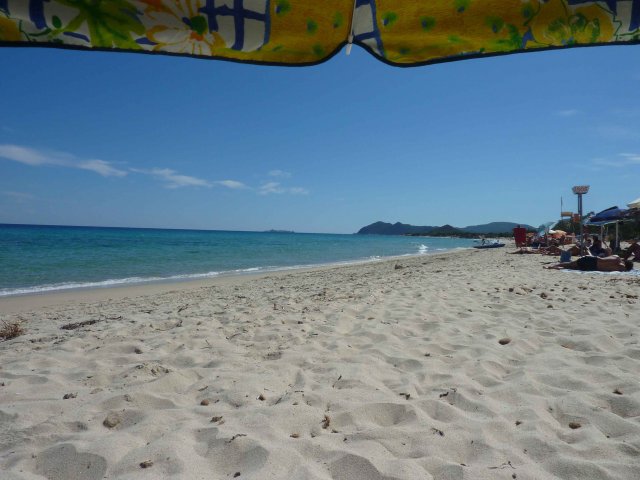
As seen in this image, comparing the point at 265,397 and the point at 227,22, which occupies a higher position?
the point at 227,22

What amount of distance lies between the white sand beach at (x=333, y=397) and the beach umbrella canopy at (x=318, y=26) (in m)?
1.73

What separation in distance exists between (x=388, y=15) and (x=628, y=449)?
2152 mm

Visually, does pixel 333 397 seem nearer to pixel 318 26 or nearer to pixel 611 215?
pixel 318 26

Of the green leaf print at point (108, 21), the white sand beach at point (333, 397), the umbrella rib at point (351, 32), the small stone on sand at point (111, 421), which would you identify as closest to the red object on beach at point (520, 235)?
the white sand beach at point (333, 397)

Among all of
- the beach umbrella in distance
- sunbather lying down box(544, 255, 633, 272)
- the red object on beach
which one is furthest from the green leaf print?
the red object on beach

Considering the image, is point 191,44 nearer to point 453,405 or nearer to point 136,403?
point 136,403

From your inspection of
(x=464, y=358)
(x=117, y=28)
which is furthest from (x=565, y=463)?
(x=117, y=28)

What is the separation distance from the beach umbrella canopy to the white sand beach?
1.73 metres

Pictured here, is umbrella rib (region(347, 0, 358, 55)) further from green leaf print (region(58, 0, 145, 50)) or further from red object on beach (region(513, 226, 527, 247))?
red object on beach (region(513, 226, 527, 247))

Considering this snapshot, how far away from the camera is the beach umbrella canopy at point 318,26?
1.23 m

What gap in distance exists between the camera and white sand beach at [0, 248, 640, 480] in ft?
5.49

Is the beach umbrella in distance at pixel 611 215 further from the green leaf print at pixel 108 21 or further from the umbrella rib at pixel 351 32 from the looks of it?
the green leaf print at pixel 108 21

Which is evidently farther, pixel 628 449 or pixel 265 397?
pixel 265 397

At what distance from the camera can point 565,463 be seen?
1617mm
